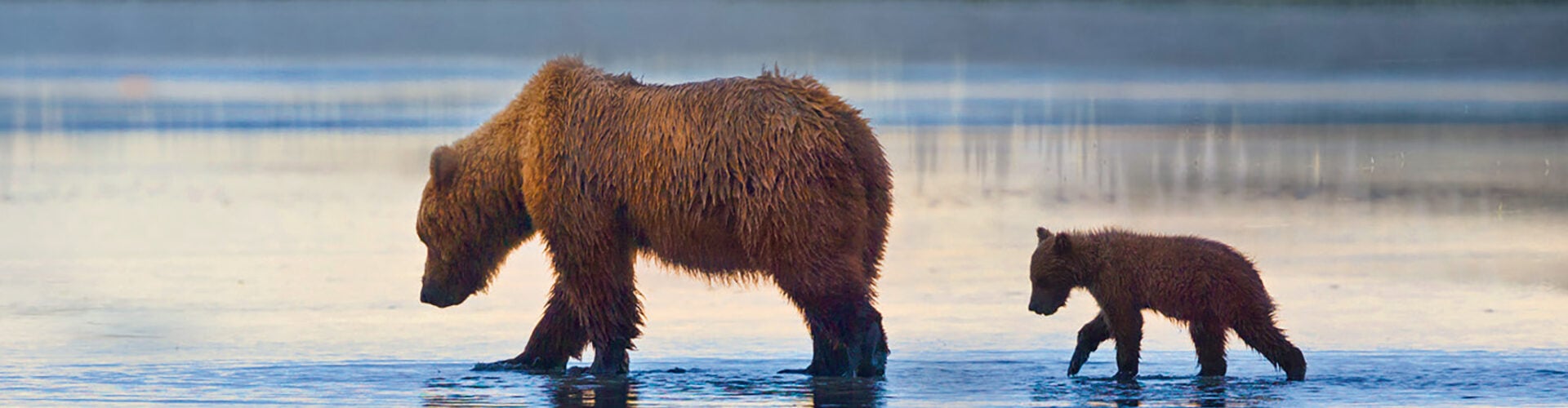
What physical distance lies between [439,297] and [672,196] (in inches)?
53.6

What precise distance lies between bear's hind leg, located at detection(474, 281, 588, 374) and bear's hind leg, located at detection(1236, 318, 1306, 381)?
2.43 metres

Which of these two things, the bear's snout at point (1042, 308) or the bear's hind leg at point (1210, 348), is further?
the bear's snout at point (1042, 308)

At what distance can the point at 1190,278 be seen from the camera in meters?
9.42

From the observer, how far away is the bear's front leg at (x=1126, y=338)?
9.34 metres

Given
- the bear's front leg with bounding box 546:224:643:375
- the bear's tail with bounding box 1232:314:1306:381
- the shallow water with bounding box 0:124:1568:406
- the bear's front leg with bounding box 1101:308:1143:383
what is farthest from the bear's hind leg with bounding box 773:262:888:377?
the bear's tail with bounding box 1232:314:1306:381

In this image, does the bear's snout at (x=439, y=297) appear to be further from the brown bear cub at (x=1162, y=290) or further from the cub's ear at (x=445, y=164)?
the brown bear cub at (x=1162, y=290)

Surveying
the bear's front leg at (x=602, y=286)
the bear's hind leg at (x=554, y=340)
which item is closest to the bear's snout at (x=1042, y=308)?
the bear's front leg at (x=602, y=286)

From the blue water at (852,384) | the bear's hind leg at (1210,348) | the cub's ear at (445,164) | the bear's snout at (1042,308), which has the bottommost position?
the blue water at (852,384)

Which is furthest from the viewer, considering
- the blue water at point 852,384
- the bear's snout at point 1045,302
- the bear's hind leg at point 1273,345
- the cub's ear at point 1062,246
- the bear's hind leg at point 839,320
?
the bear's snout at point 1045,302

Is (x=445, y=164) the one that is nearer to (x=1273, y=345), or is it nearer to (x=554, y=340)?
(x=554, y=340)

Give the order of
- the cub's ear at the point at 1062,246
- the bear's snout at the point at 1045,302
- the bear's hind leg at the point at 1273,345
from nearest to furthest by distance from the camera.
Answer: the bear's hind leg at the point at 1273,345 < the cub's ear at the point at 1062,246 < the bear's snout at the point at 1045,302

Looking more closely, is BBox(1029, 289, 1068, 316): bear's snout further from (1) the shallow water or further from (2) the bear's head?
(2) the bear's head

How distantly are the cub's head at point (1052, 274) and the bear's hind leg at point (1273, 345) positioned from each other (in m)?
0.68

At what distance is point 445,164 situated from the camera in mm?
9898
